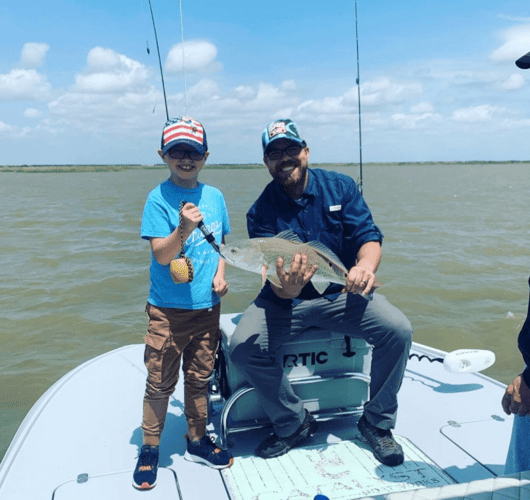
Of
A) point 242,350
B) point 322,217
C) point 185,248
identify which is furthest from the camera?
point 322,217

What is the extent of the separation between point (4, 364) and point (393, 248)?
411 inches

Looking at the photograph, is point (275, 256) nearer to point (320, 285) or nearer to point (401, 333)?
point (320, 285)

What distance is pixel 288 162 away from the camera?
3.33 metres

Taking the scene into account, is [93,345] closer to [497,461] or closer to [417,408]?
[417,408]

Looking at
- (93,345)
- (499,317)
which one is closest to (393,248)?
(499,317)

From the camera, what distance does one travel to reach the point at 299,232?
→ 334 cm

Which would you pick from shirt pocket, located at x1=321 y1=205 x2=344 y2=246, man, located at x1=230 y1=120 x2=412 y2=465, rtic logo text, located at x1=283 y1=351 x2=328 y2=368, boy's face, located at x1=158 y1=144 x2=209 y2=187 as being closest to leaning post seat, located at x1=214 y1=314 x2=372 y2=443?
rtic logo text, located at x1=283 y1=351 x2=328 y2=368

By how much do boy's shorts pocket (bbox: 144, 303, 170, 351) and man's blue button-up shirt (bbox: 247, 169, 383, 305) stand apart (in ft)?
2.41

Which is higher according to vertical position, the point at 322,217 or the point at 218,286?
the point at 322,217

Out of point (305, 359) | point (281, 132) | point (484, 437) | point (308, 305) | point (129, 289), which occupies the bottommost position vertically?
point (129, 289)

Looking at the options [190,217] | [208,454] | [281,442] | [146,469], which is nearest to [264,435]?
[281,442]

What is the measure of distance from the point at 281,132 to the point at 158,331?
148 cm

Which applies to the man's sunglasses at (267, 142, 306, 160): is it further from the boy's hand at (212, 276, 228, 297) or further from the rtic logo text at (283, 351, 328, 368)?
the rtic logo text at (283, 351, 328, 368)

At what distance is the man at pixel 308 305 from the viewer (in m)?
3.03
